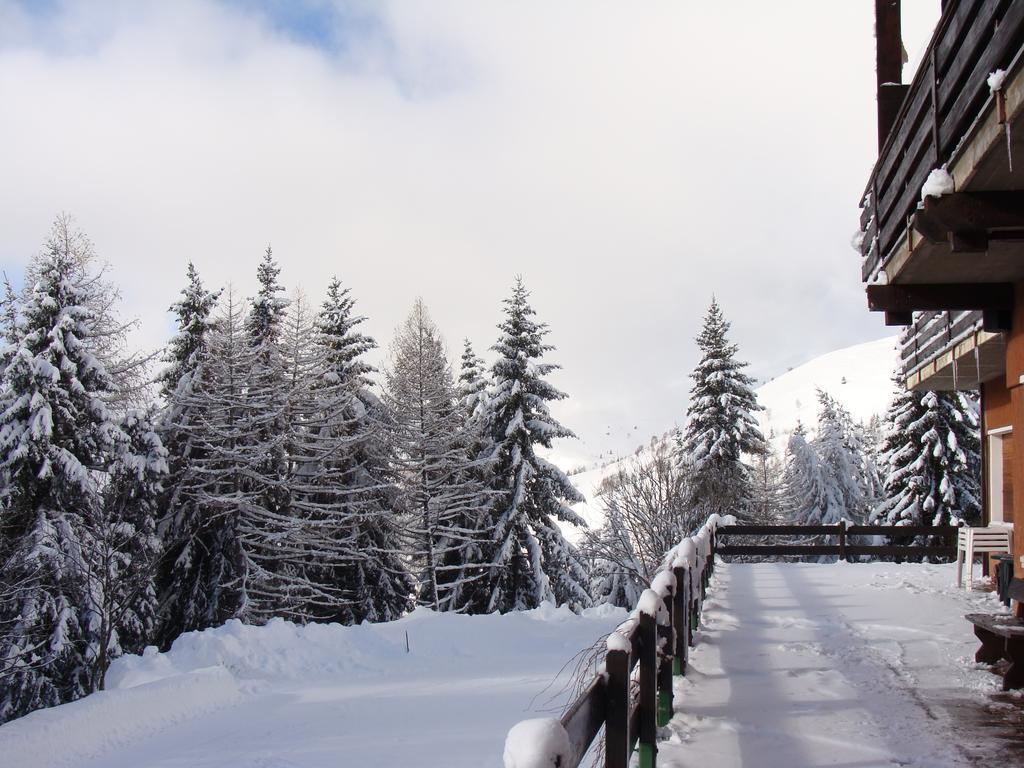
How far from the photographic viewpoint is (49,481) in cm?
1908

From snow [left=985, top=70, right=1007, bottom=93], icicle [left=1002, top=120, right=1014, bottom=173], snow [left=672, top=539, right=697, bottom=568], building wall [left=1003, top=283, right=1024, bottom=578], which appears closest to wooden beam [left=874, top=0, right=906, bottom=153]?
building wall [left=1003, top=283, right=1024, bottom=578]

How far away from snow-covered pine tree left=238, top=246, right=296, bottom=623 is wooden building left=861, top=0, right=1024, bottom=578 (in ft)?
64.3

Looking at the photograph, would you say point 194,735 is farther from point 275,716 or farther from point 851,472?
point 851,472

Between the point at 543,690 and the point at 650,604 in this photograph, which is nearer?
the point at 650,604

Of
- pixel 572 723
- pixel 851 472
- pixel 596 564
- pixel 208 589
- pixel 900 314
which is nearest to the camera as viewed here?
pixel 572 723

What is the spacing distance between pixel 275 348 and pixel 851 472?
2896cm

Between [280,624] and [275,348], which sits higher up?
[275,348]

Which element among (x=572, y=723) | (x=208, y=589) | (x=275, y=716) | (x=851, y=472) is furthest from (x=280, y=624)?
(x=851, y=472)

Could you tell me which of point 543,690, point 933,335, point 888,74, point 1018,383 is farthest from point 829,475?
point 543,690

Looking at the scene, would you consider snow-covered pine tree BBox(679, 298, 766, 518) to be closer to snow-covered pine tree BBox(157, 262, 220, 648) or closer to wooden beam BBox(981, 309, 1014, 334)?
snow-covered pine tree BBox(157, 262, 220, 648)

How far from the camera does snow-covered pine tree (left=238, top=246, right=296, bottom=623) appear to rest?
77.1ft

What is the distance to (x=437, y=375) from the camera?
93.0 ft

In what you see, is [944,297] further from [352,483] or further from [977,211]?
[352,483]

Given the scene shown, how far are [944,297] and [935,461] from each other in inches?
843
